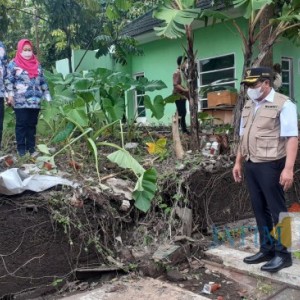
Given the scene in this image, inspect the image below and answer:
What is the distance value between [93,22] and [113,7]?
6.10 meters

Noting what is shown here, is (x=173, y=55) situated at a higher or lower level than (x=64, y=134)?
higher

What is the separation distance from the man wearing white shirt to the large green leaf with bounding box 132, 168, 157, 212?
3.39ft

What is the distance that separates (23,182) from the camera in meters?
3.75

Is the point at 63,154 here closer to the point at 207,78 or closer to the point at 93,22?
the point at 207,78

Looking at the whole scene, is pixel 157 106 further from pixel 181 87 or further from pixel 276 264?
pixel 276 264

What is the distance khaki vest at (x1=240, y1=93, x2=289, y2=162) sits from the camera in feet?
11.2

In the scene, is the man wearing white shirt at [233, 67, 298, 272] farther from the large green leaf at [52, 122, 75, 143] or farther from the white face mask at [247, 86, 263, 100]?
the large green leaf at [52, 122, 75, 143]

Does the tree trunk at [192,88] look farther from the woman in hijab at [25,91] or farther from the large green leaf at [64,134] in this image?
the woman in hijab at [25,91]

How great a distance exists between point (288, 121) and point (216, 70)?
7149 millimetres

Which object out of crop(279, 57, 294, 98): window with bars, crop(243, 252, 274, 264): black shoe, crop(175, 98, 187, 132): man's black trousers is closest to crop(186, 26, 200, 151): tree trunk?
crop(175, 98, 187, 132): man's black trousers

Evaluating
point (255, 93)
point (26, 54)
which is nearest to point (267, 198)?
point (255, 93)

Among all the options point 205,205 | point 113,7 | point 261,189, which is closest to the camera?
A: point 261,189

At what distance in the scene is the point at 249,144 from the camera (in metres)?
3.56

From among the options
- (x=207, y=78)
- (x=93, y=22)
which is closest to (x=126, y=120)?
(x=207, y=78)
